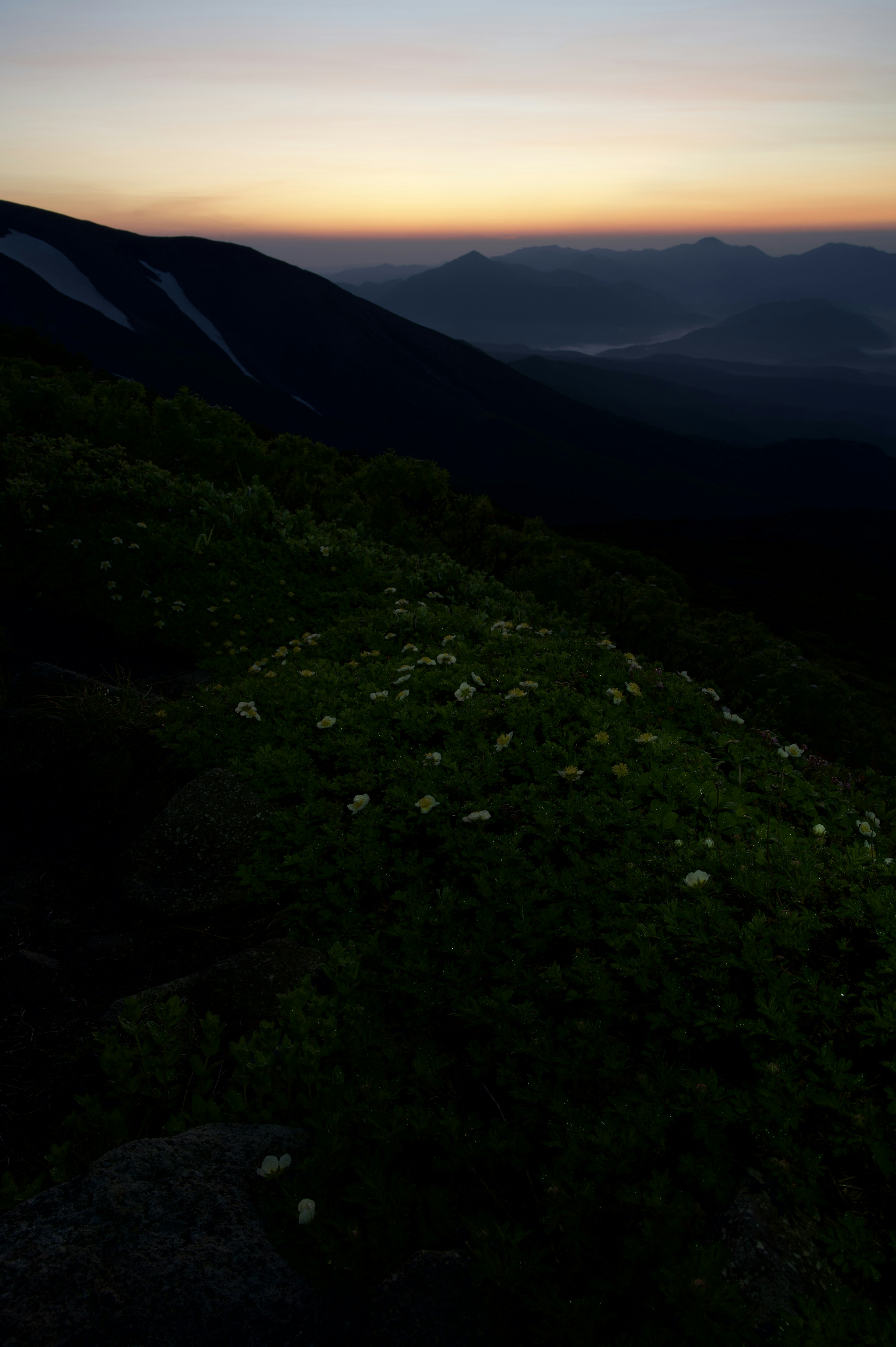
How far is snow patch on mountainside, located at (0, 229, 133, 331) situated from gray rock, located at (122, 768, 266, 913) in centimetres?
19779

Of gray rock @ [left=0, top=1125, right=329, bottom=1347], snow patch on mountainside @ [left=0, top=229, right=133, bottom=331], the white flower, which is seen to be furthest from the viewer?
snow patch on mountainside @ [left=0, top=229, right=133, bottom=331]

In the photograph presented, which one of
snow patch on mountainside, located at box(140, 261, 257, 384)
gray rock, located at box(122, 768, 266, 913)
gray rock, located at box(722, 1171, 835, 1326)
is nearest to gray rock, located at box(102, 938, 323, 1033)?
gray rock, located at box(122, 768, 266, 913)

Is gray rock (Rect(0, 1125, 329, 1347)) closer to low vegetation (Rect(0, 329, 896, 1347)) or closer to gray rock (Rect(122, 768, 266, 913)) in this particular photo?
low vegetation (Rect(0, 329, 896, 1347))

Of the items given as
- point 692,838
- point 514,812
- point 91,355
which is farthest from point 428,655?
point 91,355

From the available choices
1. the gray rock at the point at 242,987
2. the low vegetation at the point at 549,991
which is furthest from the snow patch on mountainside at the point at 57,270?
the gray rock at the point at 242,987

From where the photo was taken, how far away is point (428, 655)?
660 centimetres

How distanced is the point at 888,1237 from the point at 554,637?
5.37 metres

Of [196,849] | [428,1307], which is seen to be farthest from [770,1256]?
[196,849]

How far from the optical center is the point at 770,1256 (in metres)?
2.21

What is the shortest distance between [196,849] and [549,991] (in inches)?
104

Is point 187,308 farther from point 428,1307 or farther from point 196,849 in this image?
point 428,1307

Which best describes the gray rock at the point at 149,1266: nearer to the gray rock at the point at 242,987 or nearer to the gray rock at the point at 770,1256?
the gray rock at the point at 242,987

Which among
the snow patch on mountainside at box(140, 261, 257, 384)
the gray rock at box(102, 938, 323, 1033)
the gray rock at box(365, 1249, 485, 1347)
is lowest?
the gray rock at box(102, 938, 323, 1033)

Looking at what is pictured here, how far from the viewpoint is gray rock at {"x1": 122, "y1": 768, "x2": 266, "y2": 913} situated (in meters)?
4.59
